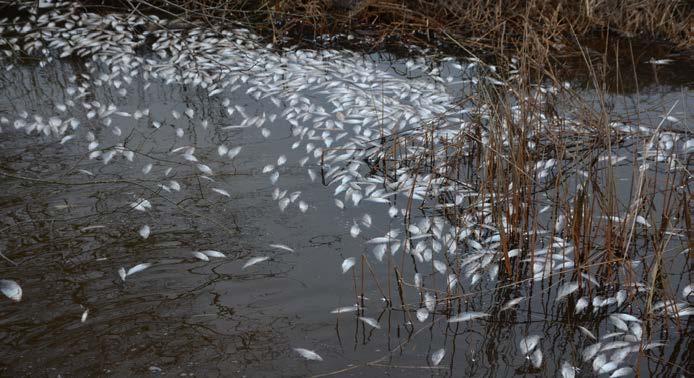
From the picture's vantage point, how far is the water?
2.92 meters

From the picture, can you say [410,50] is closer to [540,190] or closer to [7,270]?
[540,190]

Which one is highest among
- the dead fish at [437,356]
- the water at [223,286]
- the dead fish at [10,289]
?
the dead fish at [10,289]

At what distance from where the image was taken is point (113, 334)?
3.04 meters

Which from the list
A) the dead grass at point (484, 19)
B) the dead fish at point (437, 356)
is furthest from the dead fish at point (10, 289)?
the dead grass at point (484, 19)

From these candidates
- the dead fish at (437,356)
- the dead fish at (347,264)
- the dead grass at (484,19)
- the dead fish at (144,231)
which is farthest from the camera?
the dead grass at (484,19)

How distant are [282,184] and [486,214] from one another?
1.39 meters

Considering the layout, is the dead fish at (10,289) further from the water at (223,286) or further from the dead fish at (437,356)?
the dead fish at (437,356)

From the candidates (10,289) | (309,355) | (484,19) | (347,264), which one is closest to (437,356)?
(309,355)

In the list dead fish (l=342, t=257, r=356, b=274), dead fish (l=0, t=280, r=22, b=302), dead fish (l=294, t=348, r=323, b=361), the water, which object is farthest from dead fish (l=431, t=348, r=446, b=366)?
dead fish (l=0, t=280, r=22, b=302)

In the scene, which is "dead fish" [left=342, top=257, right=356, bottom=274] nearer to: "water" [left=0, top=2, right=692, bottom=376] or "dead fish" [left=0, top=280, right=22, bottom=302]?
"water" [left=0, top=2, right=692, bottom=376]

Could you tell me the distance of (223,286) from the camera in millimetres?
3453

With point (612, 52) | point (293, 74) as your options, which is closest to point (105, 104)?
point (293, 74)

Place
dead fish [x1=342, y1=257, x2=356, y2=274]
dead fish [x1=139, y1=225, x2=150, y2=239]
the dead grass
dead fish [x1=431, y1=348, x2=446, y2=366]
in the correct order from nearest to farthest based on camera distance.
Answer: dead fish [x1=431, y1=348, x2=446, y2=366] → dead fish [x1=342, y1=257, x2=356, y2=274] → dead fish [x1=139, y1=225, x2=150, y2=239] → the dead grass

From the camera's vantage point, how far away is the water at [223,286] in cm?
292
